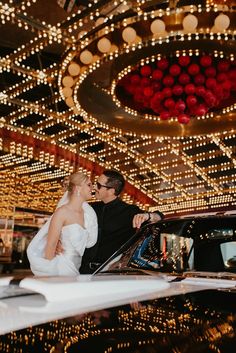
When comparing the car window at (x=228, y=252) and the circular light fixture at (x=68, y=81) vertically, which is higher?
the circular light fixture at (x=68, y=81)

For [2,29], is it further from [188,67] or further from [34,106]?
[188,67]

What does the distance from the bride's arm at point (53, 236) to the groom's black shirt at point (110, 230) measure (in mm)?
503

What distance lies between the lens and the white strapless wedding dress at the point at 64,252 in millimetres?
3395

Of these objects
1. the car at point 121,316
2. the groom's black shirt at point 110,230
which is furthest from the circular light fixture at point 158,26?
the car at point 121,316

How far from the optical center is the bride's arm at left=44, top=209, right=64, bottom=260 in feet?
11.1

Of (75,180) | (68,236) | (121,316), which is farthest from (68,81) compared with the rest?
(121,316)

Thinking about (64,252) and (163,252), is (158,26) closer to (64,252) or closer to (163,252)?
(64,252)

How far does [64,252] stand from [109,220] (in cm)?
58

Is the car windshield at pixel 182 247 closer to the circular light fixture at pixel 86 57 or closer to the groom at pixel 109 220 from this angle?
the groom at pixel 109 220

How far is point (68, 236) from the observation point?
352 centimetres

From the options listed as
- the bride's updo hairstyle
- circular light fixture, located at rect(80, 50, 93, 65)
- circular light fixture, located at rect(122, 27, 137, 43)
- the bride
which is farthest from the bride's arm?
circular light fixture, located at rect(80, 50, 93, 65)

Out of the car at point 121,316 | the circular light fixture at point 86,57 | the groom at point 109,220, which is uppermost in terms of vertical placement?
the circular light fixture at point 86,57

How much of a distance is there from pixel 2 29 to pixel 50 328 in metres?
8.11

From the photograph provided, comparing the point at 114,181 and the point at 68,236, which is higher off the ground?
the point at 114,181
